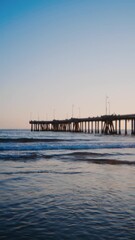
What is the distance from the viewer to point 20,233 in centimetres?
432

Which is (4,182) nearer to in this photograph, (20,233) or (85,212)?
(85,212)

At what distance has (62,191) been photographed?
7.34 metres

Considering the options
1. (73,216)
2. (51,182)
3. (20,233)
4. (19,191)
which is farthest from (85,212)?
(51,182)

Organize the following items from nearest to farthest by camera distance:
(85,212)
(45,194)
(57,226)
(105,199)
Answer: (57,226)
(85,212)
(105,199)
(45,194)

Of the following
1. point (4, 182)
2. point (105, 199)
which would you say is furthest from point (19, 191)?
point (105, 199)

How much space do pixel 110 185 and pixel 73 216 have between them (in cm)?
323

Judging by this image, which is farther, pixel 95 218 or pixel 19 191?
pixel 19 191

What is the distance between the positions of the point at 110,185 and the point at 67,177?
1909mm

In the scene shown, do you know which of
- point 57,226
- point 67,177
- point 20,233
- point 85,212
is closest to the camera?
point 20,233

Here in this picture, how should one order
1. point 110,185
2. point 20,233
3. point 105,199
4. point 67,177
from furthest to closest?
point 67,177 → point 110,185 → point 105,199 → point 20,233

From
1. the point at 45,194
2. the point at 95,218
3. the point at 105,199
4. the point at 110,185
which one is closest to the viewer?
the point at 95,218

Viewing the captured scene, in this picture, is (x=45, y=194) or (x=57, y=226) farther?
(x=45, y=194)

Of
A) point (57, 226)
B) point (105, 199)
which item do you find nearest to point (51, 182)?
point (105, 199)

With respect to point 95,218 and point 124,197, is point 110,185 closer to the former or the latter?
point 124,197
